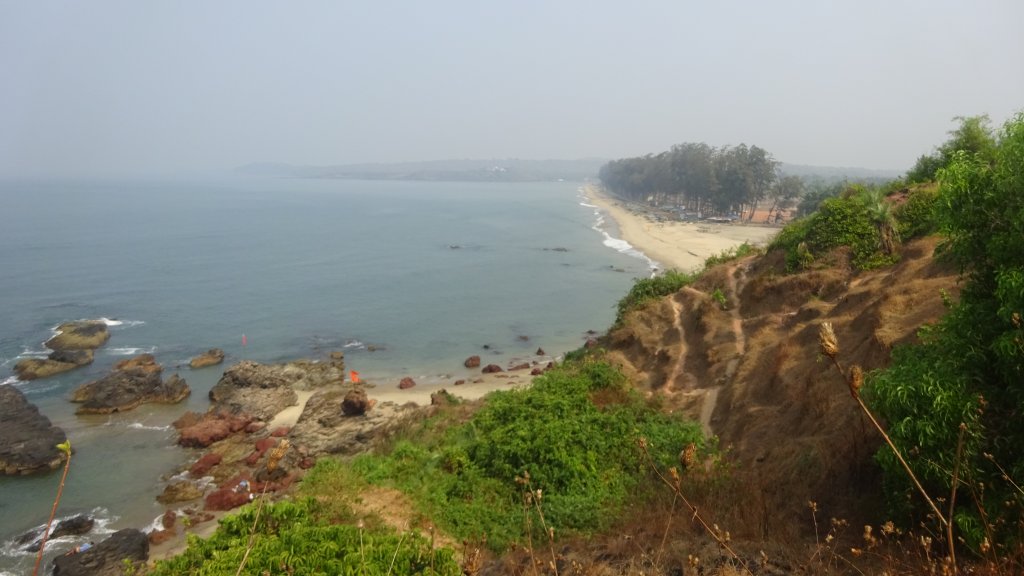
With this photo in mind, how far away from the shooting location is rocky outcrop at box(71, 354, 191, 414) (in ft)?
96.5

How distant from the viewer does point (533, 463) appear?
1309cm

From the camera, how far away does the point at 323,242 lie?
80.4 meters

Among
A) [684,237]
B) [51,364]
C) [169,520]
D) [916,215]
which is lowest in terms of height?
[169,520]

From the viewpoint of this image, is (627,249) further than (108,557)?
Yes

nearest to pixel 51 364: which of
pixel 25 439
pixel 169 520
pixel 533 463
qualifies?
pixel 25 439

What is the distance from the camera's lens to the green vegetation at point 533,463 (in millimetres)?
11383

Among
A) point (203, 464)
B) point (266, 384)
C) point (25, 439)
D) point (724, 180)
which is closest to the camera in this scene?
point (203, 464)

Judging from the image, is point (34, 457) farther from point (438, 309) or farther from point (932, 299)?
point (932, 299)

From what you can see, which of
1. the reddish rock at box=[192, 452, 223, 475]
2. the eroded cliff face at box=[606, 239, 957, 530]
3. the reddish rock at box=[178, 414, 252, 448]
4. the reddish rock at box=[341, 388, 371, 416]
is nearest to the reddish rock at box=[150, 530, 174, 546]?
the reddish rock at box=[192, 452, 223, 475]

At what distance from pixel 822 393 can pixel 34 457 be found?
95.0ft

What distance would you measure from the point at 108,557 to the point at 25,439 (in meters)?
11.7

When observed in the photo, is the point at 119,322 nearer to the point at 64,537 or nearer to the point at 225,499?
the point at 64,537

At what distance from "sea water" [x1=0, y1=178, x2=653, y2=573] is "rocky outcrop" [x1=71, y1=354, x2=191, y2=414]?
792 mm

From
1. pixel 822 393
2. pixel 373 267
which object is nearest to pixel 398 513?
pixel 822 393
